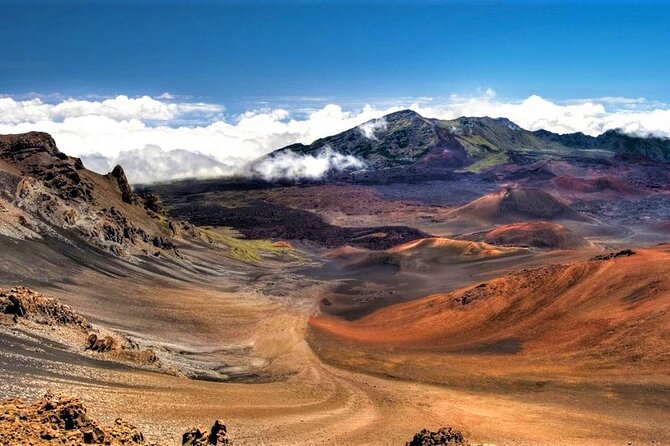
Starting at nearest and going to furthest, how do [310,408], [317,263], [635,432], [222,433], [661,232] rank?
1. [222,433]
2. [635,432]
3. [310,408]
4. [317,263]
5. [661,232]

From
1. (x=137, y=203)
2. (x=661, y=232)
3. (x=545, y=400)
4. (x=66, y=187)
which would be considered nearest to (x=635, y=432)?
(x=545, y=400)

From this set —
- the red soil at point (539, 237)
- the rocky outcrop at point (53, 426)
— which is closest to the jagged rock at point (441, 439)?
the rocky outcrop at point (53, 426)

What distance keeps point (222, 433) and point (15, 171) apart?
2906 inches

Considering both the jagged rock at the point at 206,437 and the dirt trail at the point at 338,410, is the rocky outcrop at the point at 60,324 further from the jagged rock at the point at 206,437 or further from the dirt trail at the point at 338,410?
the jagged rock at the point at 206,437

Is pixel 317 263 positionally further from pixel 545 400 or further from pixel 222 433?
pixel 222 433

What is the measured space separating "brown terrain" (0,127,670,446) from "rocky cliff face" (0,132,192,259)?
0.37 metres

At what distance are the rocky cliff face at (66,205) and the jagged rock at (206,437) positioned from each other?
150ft

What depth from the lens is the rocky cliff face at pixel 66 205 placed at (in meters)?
→ 68.6

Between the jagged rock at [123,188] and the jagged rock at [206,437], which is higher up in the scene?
the jagged rock at [123,188]

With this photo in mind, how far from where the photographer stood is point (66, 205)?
77562mm

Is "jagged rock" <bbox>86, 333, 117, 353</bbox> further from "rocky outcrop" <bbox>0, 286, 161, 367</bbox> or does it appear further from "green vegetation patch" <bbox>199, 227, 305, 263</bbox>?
"green vegetation patch" <bbox>199, 227, 305, 263</bbox>

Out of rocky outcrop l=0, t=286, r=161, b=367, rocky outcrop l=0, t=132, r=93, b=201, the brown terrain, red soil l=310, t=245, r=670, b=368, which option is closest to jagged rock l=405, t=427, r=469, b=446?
the brown terrain

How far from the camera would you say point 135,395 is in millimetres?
30391

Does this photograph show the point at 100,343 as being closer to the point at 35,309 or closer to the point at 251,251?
the point at 35,309
